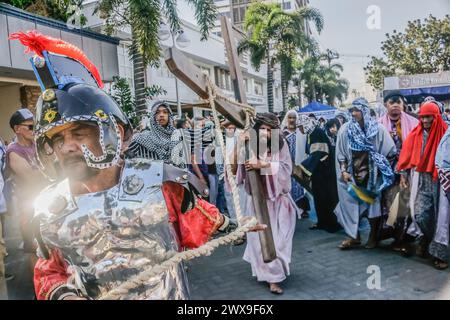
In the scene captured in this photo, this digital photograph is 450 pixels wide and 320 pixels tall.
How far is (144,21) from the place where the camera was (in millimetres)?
8055

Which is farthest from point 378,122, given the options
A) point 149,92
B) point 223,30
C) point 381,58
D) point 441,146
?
point 381,58

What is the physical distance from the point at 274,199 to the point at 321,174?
2336 millimetres

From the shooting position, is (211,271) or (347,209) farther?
(347,209)

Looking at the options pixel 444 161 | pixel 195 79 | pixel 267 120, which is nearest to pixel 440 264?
pixel 444 161

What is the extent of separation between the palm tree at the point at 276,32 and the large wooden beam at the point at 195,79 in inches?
548

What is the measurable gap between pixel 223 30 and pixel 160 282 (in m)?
1.43

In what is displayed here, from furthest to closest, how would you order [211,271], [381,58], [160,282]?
[381,58] < [211,271] < [160,282]

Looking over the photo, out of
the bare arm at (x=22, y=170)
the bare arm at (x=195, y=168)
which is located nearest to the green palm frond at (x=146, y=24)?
the bare arm at (x=195, y=168)

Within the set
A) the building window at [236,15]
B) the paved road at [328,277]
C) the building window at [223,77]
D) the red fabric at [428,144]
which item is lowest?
the paved road at [328,277]

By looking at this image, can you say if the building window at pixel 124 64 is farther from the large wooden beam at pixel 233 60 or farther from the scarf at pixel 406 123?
the large wooden beam at pixel 233 60

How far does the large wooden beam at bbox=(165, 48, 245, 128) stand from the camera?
1.45 meters

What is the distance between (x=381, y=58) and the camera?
15.7 metres

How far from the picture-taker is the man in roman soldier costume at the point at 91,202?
4.36 ft

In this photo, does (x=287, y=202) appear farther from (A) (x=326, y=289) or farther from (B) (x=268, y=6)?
(B) (x=268, y=6)
